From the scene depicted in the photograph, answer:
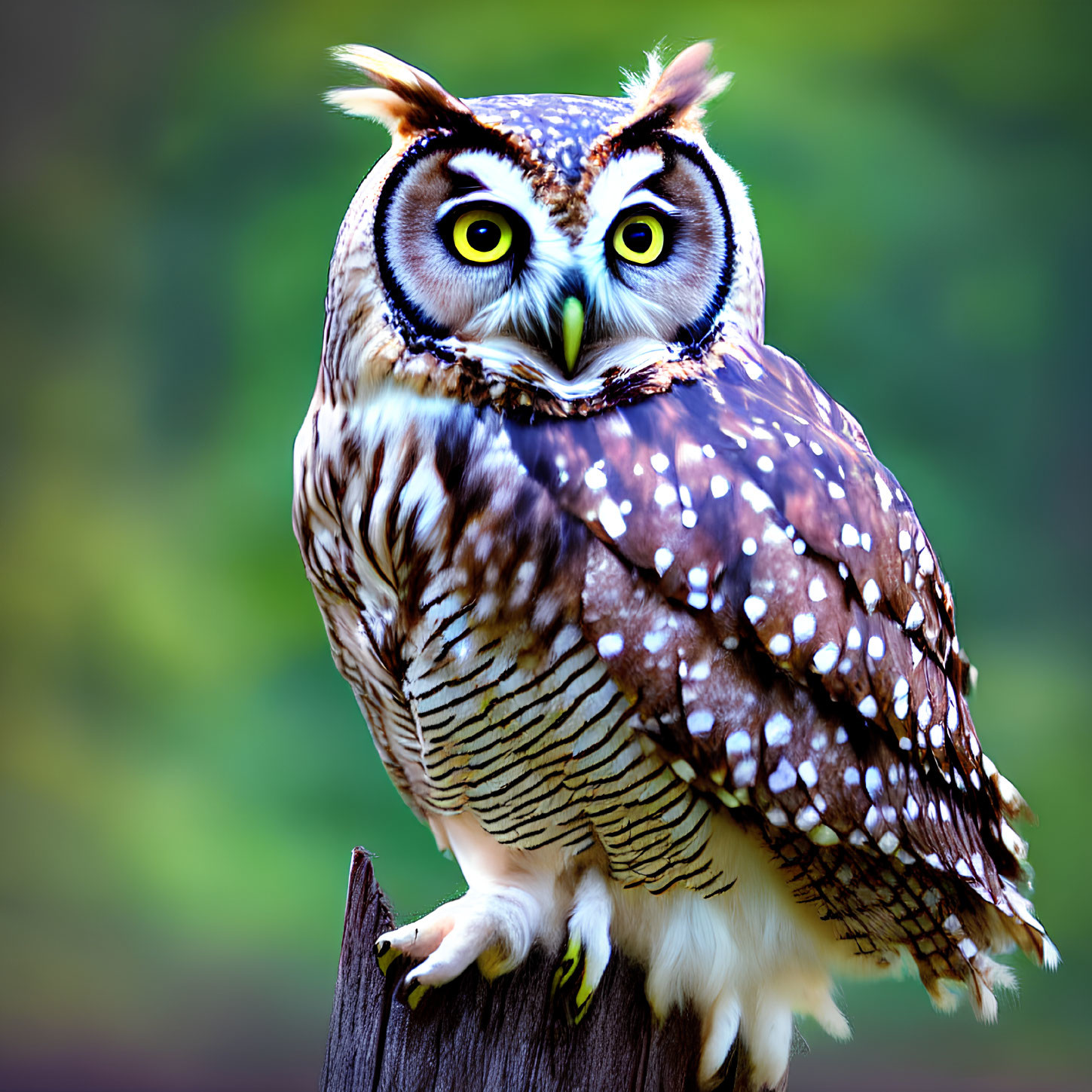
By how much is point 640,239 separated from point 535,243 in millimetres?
118

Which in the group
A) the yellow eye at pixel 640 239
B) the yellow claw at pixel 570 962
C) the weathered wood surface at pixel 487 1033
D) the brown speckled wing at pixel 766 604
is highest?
the yellow eye at pixel 640 239

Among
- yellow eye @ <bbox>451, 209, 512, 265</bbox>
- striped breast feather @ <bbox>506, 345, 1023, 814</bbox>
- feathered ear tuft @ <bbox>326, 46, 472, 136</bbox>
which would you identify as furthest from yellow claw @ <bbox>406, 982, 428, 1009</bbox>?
feathered ear tuft @ <bbox>326, 46, 472, 136</bbox>

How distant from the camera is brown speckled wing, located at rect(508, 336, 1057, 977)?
3.35 feet

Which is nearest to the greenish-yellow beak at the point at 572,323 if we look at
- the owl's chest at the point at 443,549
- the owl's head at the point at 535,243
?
the owl's head at the point at 535,243

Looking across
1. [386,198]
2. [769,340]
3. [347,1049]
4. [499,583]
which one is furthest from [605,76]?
[347,1049]

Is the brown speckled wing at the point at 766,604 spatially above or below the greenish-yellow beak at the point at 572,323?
below

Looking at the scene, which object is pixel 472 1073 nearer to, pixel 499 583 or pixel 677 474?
pixel 499 583

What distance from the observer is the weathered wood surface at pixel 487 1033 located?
1.18 m

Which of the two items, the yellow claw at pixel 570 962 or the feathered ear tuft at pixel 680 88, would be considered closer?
the feathered ear tuft at pixel 680 88

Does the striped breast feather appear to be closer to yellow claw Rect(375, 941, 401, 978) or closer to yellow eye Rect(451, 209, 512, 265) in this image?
yellow eye Rect(451, 209, 512, 265)

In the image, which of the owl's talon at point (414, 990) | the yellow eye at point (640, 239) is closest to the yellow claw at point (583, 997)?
the owl's talon at point (414, 990)

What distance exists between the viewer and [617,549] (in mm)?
1018

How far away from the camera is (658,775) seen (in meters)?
1.08

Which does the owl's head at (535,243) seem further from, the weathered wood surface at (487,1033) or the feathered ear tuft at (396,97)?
the weathered wood surface at (487,1033)
